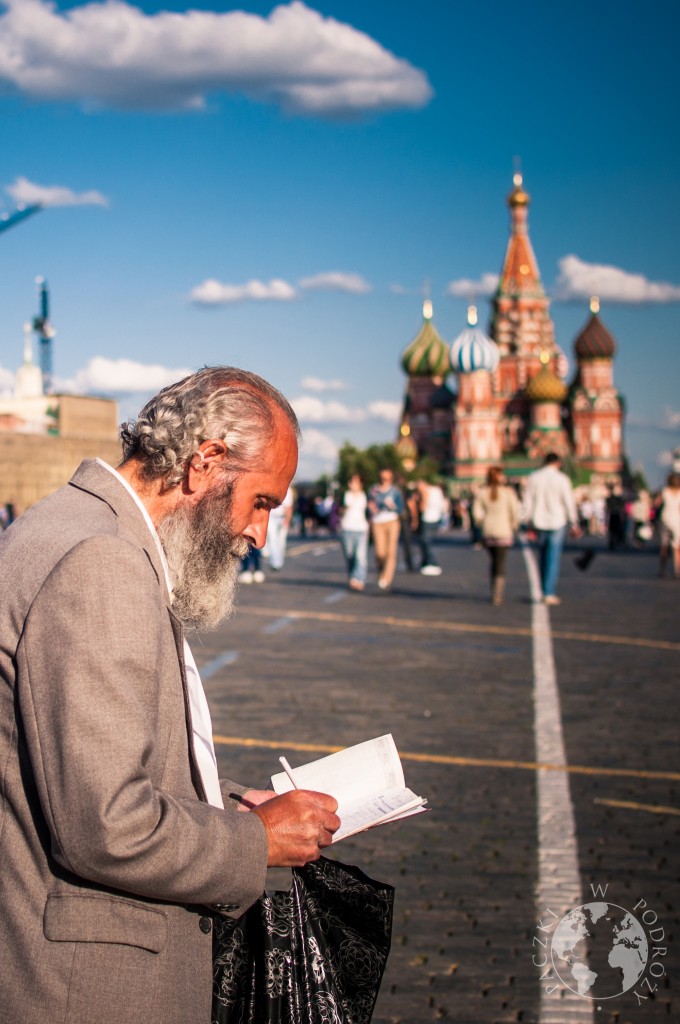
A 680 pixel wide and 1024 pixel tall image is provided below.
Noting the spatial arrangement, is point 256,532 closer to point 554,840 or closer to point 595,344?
point 554,840

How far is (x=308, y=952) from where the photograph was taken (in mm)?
2379

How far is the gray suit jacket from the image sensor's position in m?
2.02

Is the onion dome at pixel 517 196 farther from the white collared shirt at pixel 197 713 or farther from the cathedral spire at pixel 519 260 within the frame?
the white collared shirt at pixel 197 713

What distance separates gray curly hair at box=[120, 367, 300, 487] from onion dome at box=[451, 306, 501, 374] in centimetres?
11905

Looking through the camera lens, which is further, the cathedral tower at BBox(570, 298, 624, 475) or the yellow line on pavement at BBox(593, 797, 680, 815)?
the cathedral tower at BBox(570, 298, 624, 475)

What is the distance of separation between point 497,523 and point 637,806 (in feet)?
35.8

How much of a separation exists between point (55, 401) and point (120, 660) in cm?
9348

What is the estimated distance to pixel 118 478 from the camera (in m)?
2.30

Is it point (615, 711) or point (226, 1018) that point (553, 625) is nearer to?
point (615, 711)

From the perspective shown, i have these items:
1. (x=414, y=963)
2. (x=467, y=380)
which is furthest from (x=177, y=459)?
(x=467, y=380)

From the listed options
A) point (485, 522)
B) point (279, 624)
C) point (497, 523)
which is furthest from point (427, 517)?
point (279, 624)

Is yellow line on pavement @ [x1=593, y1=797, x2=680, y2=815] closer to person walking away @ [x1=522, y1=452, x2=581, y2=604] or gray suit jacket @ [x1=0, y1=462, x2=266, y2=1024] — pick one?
gray suit jacket @ [x1=0, y1=462, x2=266, y2=1024]

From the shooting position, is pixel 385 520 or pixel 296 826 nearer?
pixel 296 826

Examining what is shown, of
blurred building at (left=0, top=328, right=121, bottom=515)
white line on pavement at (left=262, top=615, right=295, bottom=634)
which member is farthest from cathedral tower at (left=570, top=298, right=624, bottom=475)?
white line on pavement at (left=262, top=615, right=295, bottom=634)
